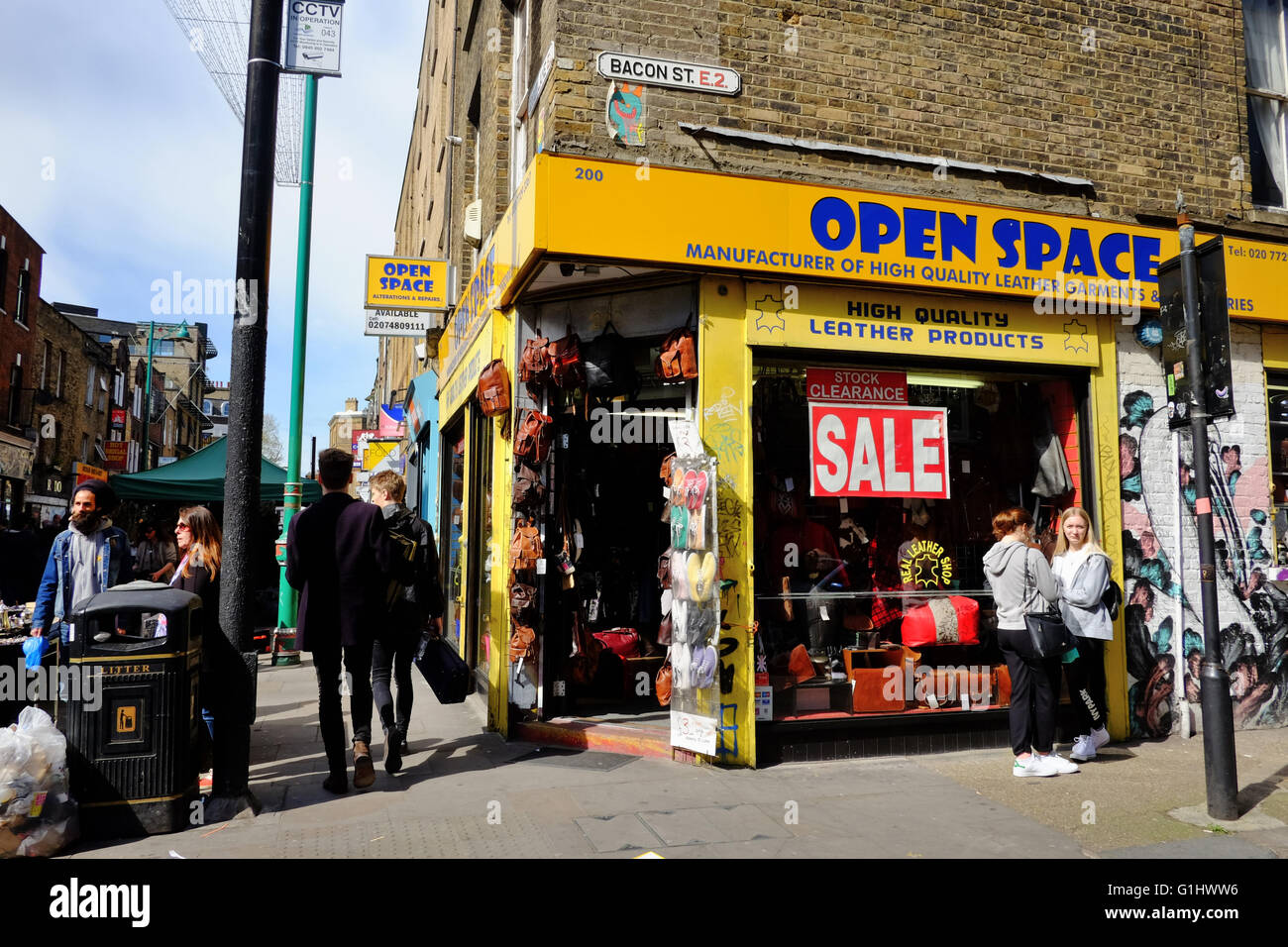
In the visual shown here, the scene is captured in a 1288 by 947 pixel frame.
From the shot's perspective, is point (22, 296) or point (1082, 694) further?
point (22, 296)

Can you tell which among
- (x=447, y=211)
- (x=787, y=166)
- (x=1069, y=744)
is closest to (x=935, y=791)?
(x=1069, y=744)

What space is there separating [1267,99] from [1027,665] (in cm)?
665

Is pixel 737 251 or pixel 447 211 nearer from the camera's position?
pixel 737 251

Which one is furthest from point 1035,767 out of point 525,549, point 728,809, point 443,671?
point 443,671

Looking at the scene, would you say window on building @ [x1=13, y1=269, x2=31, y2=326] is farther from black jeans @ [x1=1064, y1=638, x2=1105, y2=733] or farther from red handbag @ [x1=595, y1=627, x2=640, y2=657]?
black jeans @ [x1=1064, y1=638, x2=1105, y2=733]

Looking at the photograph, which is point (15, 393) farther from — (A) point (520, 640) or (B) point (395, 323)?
(A) point (520, 640)

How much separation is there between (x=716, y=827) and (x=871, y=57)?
5987 mm

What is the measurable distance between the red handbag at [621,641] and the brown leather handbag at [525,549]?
1300mm

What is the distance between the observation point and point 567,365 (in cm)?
670

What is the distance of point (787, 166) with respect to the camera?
6.68 metres

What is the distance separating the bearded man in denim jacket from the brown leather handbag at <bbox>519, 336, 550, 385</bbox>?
2940mm
